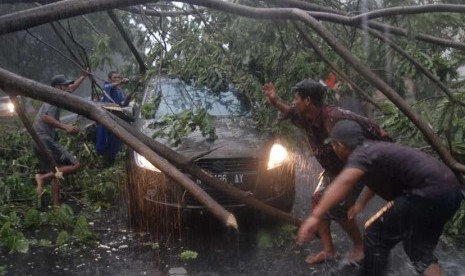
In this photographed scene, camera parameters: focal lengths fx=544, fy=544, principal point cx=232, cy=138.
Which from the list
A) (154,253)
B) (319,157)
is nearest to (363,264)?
(319,157)

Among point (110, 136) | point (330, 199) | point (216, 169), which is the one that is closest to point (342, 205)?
point (216, 169)

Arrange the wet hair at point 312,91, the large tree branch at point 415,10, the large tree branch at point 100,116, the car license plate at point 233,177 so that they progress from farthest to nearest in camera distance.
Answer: the car license plate at point 233,177 → the wet hair at point 312,91 → the large tree branch at point 415,10 → the large tree branch at point 100,116

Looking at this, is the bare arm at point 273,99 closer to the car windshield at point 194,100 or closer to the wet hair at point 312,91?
the wet hair at point 312,91

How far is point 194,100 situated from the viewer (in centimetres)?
714

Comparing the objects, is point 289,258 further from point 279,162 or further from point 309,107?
point 309,107

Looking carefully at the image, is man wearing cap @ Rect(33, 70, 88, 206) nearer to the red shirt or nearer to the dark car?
the dark car

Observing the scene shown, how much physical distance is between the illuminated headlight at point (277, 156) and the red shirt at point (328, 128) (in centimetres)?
82

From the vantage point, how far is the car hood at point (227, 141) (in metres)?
5.89

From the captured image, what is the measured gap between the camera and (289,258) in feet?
18.0

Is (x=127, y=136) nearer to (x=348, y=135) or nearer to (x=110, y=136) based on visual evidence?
(x=348, y=135)

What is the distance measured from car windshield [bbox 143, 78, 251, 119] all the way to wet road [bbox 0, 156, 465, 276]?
1.65 metres

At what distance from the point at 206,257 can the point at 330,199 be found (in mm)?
2448

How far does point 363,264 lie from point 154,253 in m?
2.41

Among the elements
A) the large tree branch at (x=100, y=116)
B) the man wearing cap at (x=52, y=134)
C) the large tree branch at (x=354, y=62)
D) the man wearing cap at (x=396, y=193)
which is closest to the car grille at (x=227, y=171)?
the large tree branch at (x=354, y=62)
